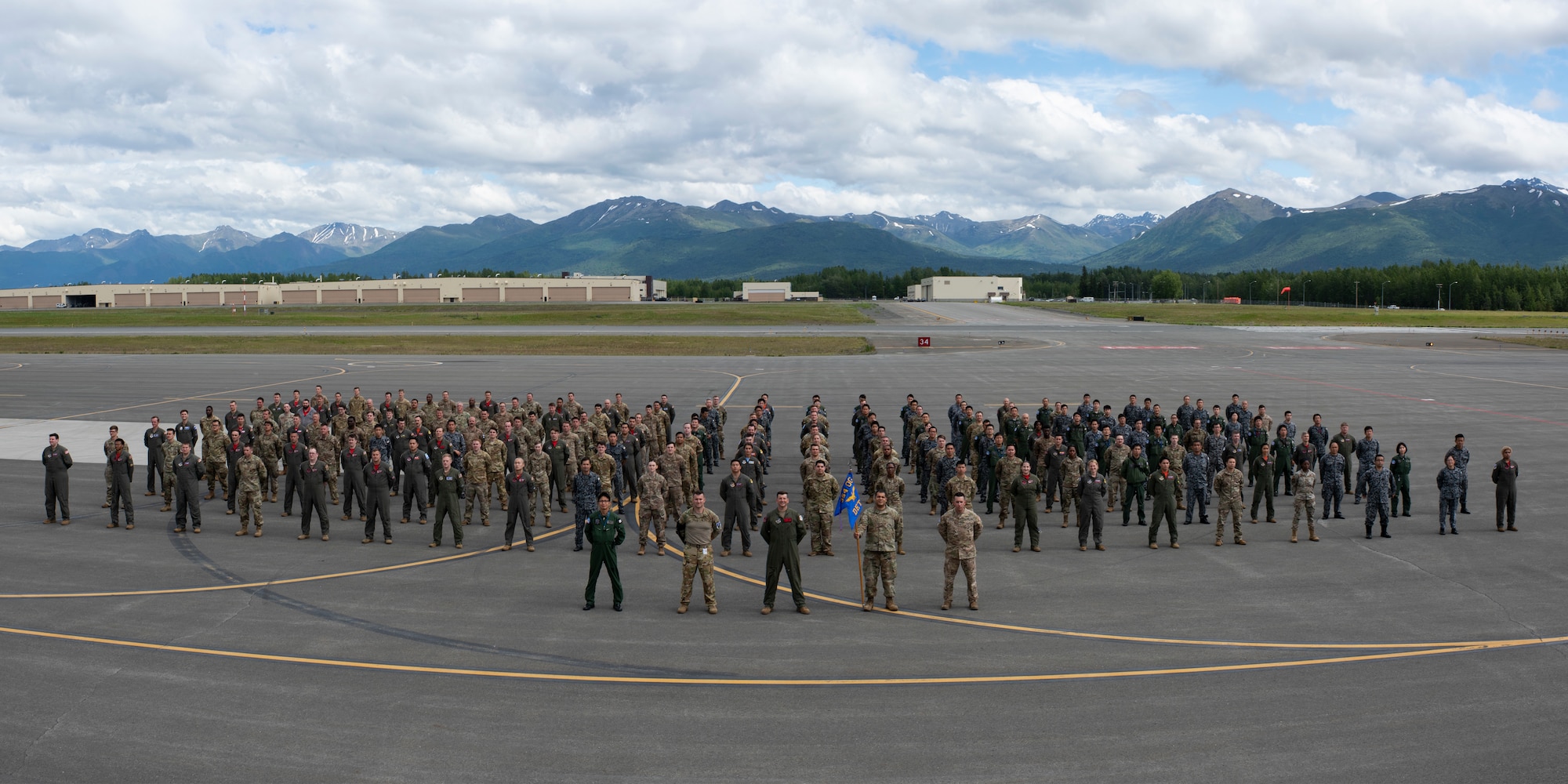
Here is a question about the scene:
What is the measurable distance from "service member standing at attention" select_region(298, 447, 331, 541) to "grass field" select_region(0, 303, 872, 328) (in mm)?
84601

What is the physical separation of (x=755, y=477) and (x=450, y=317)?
106 m

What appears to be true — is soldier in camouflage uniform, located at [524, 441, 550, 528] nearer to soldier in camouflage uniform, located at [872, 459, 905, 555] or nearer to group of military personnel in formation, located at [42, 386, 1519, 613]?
group of military personnel in formation, located at [42, 386, 1519, 613]

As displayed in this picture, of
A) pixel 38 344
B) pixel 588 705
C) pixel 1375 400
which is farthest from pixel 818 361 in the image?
pixel 38 344

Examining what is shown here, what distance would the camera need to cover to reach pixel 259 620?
1382 cm

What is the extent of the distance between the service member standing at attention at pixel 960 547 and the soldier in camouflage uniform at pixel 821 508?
3.54 metres

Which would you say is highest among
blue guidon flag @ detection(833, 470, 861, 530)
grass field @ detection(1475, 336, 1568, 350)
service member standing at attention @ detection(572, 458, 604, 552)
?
grass field @ detection(1475, 336, 1568, 350)

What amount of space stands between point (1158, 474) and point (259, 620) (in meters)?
15.3

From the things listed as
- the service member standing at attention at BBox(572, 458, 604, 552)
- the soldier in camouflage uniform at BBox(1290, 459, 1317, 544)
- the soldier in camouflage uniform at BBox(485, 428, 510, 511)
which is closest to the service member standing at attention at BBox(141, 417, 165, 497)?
the soldier in camouflage uniform at BBox(485, 428, 510, 511)

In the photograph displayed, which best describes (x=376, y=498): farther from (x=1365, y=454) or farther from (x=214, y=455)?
(x=1365, y=454)

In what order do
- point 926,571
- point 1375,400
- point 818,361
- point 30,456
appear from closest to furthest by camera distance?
point 926,571
point 30,456
point 1375,400
point 818,361

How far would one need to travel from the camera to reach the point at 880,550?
14234 millimetres

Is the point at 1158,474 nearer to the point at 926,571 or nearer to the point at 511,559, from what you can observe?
the point at 926,571

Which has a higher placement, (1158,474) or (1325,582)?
(1158,474)

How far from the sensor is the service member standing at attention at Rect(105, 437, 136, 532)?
19875 millimetres
